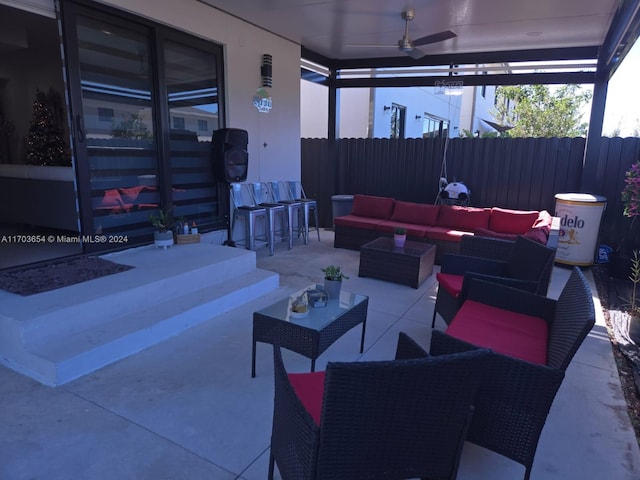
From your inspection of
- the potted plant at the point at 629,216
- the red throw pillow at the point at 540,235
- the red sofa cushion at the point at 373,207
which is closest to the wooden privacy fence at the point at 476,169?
the potted plant at the point at 629,216

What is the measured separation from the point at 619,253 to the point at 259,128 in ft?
16.9

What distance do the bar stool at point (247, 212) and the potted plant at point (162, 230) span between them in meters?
1.13

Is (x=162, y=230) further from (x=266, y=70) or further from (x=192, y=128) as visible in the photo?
(x=266, y=70)

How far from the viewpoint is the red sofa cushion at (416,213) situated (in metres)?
5.74

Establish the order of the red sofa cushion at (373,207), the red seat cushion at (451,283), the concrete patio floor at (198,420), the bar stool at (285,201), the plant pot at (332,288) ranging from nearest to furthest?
1. the concrete patio floor at (198,420)
2. the plant pot at (332,288)
3. the red seat cushion at (451,283)
4. the bar stool at (285,201)
5. the red sofa cushion at (373,207)

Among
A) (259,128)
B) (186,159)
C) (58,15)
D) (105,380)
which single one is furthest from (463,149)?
(105,380)

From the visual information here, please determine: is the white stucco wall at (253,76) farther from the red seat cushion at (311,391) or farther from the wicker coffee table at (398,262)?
the red seat cushion at (311,391)

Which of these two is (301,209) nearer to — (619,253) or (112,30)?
(112,30)

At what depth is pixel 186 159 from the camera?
197 inches

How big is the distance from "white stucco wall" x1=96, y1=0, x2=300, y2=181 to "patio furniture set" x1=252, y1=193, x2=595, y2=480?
357 centimetres

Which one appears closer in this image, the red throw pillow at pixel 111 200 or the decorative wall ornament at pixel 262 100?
the red throw pillow at pixel 111 200

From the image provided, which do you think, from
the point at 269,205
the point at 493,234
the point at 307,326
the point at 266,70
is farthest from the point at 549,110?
the point at 307,326

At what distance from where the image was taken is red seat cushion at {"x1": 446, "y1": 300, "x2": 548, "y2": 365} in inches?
84.4

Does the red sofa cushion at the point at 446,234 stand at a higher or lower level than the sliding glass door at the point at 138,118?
lower
